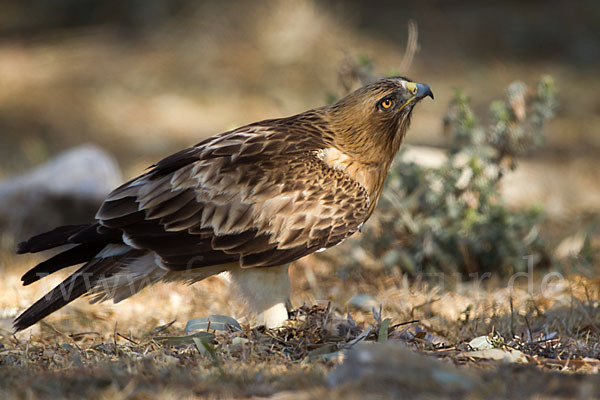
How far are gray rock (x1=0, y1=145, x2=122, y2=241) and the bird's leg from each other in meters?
3.00

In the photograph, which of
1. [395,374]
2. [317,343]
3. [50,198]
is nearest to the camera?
[395,374]

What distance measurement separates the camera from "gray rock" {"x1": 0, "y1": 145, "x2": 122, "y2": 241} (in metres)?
6.48

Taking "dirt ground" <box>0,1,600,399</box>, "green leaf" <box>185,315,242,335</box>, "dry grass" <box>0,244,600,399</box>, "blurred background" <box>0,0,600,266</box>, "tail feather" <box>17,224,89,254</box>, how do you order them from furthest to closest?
"blurred background" <box>0,0,600,266</box> → "tail feather" <box>17,224,89,254</box> → "green leaf" <box>185,315,242,335</box> → "dirt ground" <box>0,1,600,399</box> → "dry grass" <box>0,244,600,399</box>

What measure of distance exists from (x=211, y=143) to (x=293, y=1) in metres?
8.00

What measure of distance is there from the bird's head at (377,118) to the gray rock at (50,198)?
3.05 m

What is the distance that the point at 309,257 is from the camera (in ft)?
19.8

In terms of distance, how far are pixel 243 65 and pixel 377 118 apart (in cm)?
777

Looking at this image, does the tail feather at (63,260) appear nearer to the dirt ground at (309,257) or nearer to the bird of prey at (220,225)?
the bird of prey at (220,225)

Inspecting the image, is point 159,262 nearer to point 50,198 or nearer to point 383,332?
point 383,332

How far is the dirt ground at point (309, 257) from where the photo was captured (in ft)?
8.93

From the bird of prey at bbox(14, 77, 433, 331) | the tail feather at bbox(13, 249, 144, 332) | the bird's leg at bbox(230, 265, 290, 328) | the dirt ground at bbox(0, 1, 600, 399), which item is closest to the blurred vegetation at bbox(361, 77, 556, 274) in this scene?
the dirt ground at bbox(0, 1, 600, 399)

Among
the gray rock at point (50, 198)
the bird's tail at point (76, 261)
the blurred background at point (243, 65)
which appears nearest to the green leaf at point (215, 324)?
the bird's tail at point (76, 261)

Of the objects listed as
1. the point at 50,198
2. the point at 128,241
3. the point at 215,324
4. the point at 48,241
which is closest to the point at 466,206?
the point at 215,324

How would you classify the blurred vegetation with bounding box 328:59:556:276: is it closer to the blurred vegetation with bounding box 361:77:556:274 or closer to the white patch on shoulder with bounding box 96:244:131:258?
the blurred vegetation with bounding box 361:77:556:274
